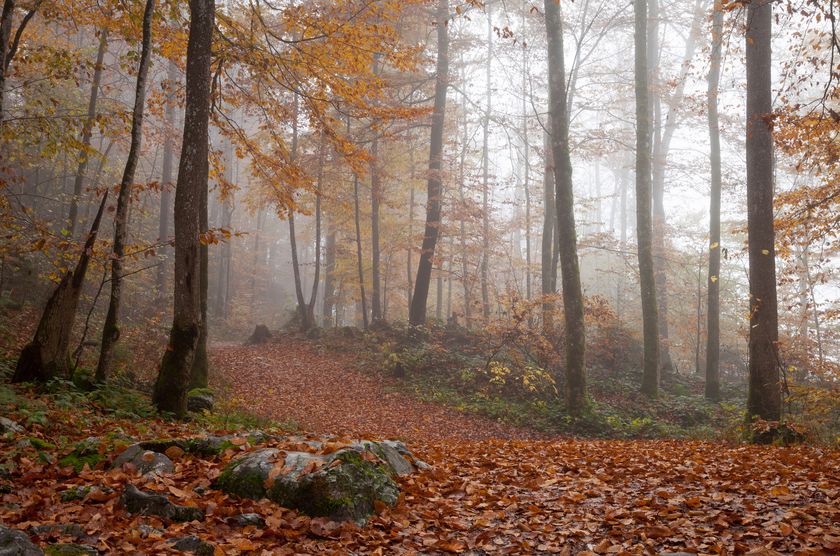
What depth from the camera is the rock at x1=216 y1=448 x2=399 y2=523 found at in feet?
13.7

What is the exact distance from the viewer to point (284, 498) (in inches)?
167

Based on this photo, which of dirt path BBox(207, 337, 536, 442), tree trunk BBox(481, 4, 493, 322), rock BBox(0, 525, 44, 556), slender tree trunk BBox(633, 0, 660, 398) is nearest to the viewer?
rock BBox(0, 525, 44, 556)

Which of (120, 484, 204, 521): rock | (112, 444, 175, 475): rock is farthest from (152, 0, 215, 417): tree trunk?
(120, 484, 204, 521): rock

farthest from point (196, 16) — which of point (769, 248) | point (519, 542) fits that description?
point (769, 248)

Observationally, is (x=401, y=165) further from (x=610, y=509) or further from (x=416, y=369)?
(x=610, y=509)

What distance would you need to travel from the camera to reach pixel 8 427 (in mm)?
5160

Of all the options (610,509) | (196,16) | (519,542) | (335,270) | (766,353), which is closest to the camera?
(519,542)

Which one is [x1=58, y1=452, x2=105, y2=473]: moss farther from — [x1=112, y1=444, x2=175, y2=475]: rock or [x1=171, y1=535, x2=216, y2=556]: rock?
[x1=171, y1=535, x2=216, y2=556]: rock

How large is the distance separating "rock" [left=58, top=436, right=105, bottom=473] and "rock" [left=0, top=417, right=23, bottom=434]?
78 cm

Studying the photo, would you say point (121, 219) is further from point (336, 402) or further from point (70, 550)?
point (336, 402)

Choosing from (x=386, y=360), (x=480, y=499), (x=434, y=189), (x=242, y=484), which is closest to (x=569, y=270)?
(x=386, y=360)

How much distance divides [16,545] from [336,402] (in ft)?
33.2

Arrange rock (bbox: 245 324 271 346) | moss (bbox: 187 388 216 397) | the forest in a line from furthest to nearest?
rock (bbox: 245 324 271 346)
moss (bbox: 187 388 216 397)
the forest

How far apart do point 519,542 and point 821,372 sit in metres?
12.5
